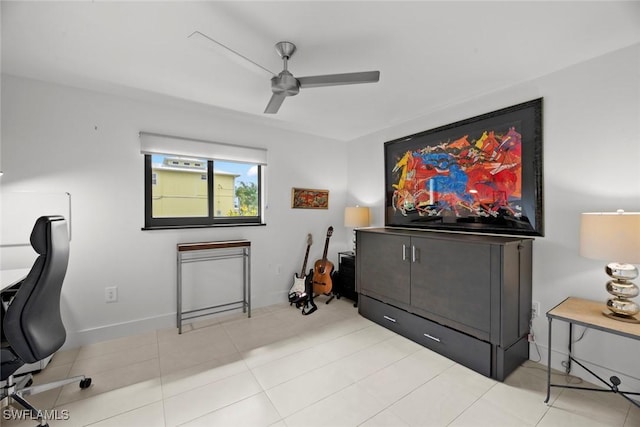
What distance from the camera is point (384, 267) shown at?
2.76m

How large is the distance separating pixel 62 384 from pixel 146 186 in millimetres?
1737

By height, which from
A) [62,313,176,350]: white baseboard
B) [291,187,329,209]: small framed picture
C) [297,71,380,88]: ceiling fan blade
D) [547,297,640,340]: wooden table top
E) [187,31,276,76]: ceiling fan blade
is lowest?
[62,313,176,350]: white baseboard

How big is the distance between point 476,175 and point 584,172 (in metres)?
0.72

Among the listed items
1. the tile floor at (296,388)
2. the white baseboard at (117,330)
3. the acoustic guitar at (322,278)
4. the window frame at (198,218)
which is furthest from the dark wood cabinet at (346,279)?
the white baseboard at (117,330)

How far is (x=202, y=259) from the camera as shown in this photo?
2963 millimetres

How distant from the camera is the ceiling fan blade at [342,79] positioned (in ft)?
5.38

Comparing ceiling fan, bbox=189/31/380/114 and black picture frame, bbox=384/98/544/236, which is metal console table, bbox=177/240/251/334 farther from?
black picture frame, bbox=384/98/544/236

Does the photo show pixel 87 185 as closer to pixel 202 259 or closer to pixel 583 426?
pixel 202 259

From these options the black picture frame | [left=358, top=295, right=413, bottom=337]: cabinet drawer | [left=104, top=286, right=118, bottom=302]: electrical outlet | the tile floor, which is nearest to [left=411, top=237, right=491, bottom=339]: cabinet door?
[left=358, top=295, right=413, bottom=337]: cabinet drawer

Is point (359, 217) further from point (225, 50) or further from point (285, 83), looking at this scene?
point (225, 50)

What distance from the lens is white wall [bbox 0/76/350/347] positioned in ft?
7.24

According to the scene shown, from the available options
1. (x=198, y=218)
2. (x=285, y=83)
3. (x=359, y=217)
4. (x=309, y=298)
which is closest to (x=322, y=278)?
(x=309, y=298)

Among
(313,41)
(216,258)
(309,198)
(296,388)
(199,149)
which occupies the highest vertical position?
(313,41)

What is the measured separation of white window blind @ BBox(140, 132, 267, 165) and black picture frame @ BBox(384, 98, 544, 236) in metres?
1.80
